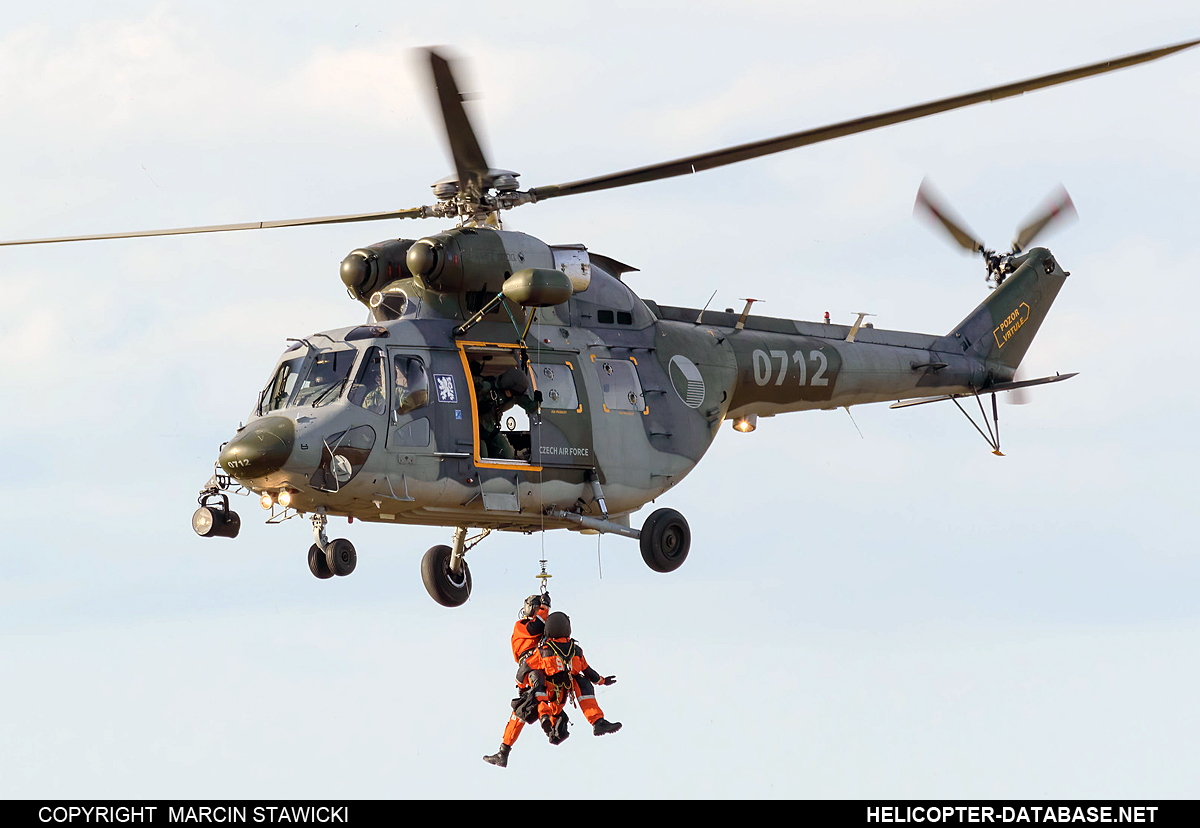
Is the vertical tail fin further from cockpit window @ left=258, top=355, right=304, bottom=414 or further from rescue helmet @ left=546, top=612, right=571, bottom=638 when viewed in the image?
cockpit window @ left=258, top=355, right=304, bottom=414

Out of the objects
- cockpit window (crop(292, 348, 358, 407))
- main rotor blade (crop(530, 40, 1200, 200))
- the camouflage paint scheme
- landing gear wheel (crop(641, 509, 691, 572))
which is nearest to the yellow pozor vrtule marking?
the camouflage paint scheme

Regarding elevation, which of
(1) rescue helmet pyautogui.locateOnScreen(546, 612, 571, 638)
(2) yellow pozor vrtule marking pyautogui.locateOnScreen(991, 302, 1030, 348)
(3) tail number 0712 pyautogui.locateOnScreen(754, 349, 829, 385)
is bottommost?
(1) rescue helmet pyautogui.locateOnScreen(546, 612, 571, 638)

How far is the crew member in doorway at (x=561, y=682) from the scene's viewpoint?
56.7 ft

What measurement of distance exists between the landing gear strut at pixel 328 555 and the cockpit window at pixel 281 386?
1.27 m

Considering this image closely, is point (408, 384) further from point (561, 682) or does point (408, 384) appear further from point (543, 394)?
point (561, 682)

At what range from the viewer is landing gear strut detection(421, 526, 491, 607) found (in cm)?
1933

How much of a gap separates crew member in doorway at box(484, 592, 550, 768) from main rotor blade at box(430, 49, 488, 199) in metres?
4.46

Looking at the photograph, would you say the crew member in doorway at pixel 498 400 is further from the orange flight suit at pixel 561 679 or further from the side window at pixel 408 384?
the orange flight suit at pixel 561 679

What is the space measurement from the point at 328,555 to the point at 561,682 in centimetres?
275

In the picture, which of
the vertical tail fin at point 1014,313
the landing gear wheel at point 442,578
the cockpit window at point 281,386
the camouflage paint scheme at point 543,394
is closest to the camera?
the camouflage paint scheme at point 543,394

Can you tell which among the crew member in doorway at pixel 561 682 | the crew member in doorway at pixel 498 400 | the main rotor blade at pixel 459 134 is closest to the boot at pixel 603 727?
the crew member in doorway at pixel 561 682

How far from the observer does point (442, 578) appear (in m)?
19.4

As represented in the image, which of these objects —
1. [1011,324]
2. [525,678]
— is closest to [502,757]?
[525,678]
